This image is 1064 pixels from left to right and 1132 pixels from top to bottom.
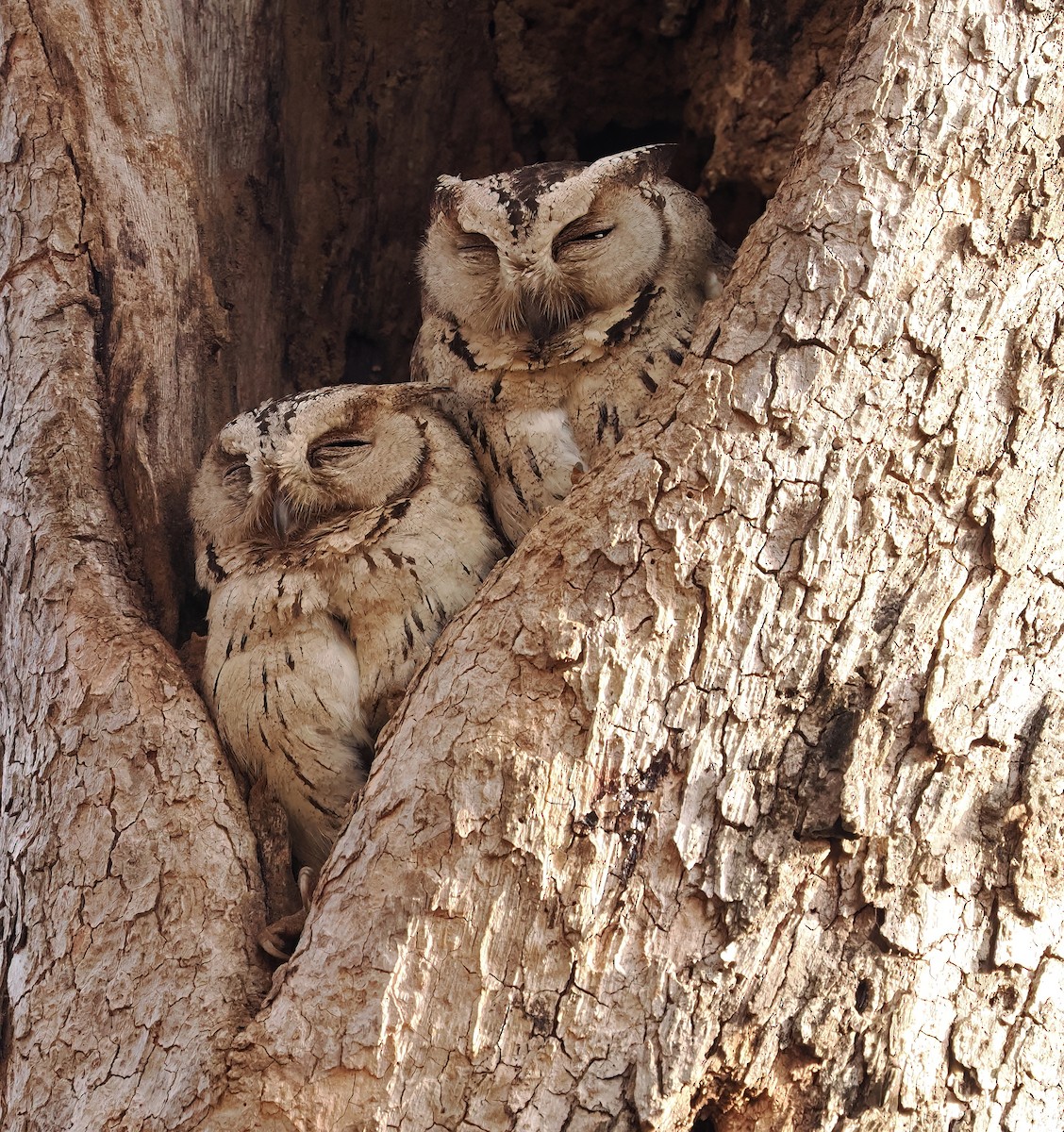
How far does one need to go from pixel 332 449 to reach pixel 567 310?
467 mm

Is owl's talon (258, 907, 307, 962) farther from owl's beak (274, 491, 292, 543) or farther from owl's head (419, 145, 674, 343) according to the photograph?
owl's head (419, 145, 674, 343)

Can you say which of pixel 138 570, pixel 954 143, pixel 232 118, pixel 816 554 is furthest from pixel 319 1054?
pixel 232 118

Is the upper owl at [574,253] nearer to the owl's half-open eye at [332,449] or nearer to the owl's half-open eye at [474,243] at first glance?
the owl's half-open eye at [474,243]

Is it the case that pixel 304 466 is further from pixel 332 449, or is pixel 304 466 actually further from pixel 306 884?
pixel 306 884

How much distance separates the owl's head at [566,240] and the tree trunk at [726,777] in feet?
1.54

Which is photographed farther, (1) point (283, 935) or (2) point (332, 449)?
(2) point (332, 449)

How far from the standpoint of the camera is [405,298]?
9.52 ft

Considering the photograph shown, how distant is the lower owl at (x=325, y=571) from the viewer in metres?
1.93

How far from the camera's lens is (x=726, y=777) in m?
1.41

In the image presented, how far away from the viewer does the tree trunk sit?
1.35 m

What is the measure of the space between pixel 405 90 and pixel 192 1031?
7.01 feet

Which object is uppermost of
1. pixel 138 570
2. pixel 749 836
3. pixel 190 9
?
pixel 190 9

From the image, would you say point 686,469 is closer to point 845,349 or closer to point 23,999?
point 845,349

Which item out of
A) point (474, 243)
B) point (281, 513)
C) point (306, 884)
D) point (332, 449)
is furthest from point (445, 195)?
point (306, 884)
